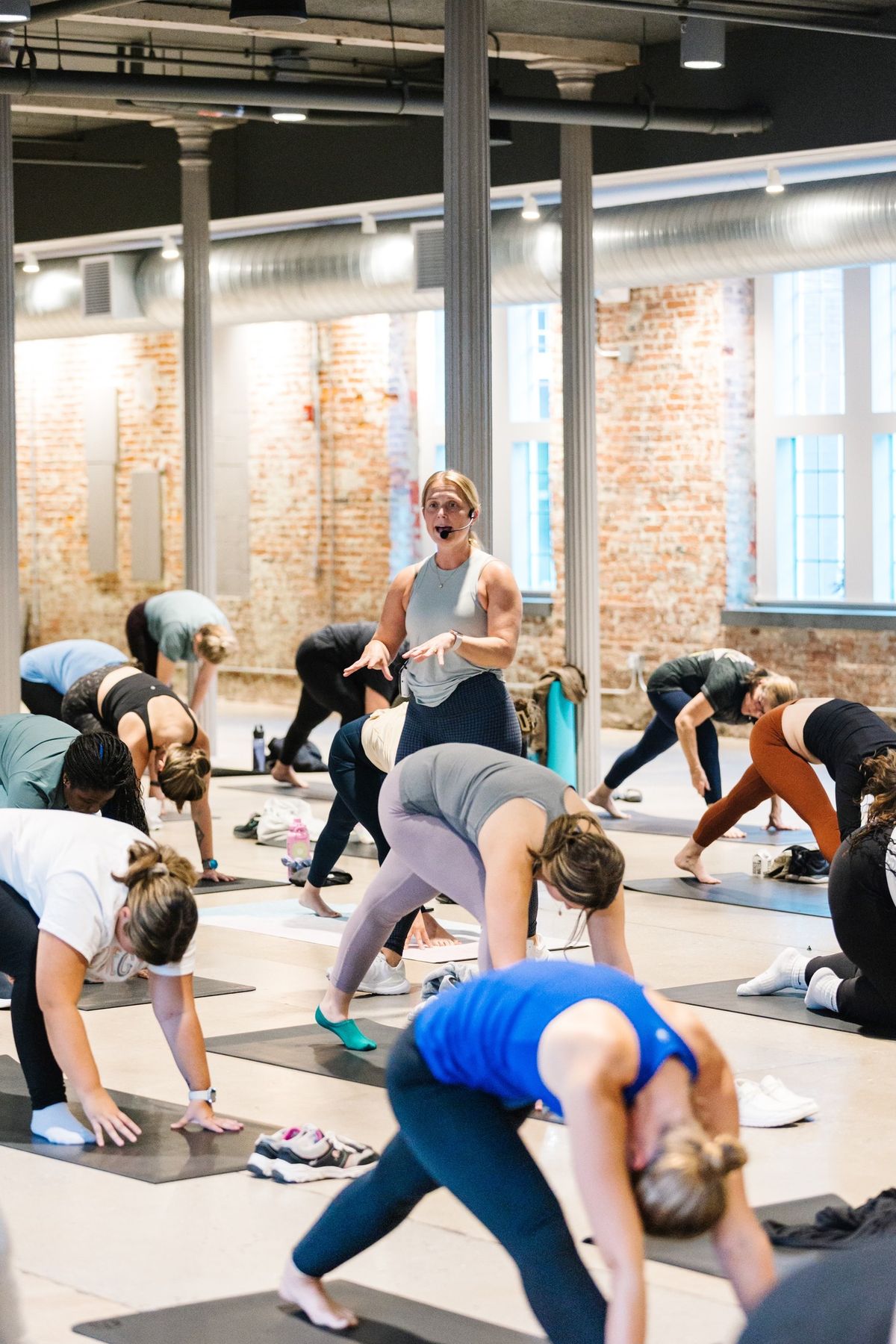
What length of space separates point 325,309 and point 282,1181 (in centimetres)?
953

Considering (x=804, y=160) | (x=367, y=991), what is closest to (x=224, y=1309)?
(x=367, y=991)

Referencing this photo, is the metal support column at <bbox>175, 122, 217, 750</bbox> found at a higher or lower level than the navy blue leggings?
higher

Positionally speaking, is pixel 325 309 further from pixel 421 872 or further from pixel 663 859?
pixel 421 872

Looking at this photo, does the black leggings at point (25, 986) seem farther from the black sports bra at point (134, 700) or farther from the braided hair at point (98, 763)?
the black sports bra at point (134, 700)

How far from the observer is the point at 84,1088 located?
3824 mm

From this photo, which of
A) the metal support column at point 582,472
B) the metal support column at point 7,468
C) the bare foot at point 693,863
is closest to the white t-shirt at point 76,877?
the bare foot at point 693,863

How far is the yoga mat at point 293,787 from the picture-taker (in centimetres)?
971

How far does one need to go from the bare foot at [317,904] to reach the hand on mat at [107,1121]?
2.59 meters

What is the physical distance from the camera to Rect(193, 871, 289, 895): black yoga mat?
23.8ft

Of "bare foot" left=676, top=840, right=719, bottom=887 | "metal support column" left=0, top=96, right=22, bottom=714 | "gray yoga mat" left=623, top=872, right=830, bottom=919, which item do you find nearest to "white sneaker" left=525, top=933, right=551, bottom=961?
"gray yoga mat" left=623, top=872, right=830, bottom=919

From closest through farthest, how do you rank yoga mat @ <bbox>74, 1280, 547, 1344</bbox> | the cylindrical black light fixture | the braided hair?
yoga mat @ <bbox>74, 1280, 547, 1344</bbox> < the braided hair < the cylindrical black light fixture

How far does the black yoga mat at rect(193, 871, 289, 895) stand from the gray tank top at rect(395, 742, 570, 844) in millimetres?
3132

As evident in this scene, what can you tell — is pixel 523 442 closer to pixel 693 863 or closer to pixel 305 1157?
pixel 693 863

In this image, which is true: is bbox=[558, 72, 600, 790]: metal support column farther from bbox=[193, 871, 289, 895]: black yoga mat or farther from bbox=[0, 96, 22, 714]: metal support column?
bbox=[0, 96, 22, 714]: metal support column
